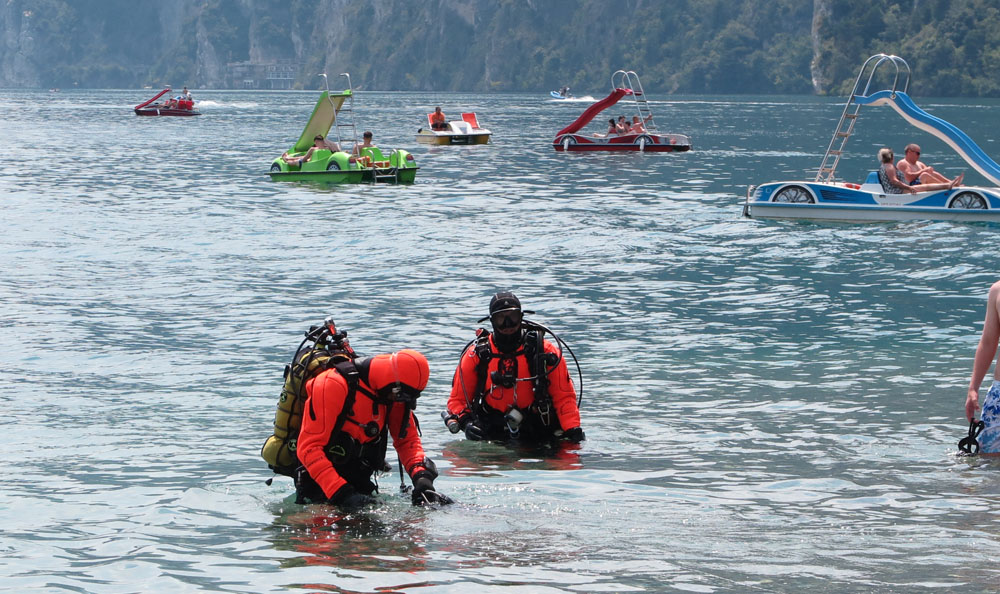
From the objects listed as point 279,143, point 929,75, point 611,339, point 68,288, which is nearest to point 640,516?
point 611,339

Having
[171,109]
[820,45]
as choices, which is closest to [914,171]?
[171,109]

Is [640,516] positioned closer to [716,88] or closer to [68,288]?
[68,288]

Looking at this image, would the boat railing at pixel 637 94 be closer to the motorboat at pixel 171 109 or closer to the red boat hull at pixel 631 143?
the red boat hull at pixel 631 143

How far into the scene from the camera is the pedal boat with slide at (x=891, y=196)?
2529cm

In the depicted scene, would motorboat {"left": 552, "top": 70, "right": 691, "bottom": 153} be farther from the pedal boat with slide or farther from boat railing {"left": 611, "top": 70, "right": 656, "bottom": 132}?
the pedal boat with slide

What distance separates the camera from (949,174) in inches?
1656

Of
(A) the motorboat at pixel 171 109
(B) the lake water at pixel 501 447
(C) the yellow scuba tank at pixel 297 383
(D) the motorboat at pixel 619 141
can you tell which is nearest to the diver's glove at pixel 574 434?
(B) the lake water at pixel 501 447

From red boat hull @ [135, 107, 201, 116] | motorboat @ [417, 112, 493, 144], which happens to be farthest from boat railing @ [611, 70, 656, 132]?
red boat hull @ [135, 107, 201, 116]

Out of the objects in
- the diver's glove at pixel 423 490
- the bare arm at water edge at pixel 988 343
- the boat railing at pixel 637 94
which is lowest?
the diver's glove at pixel 423 490

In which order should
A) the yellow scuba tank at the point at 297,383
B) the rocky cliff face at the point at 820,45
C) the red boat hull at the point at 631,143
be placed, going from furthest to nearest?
the rocky cliff face at the point at 820,45 → the red boat hull at the point at 631,143 → the yellow scuba tank at the point at 297,383

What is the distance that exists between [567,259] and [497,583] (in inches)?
643

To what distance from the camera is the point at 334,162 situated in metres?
36.6

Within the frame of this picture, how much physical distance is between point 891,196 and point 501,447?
18.1 meters

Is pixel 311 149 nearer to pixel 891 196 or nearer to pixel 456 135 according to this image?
pixel 891 196
